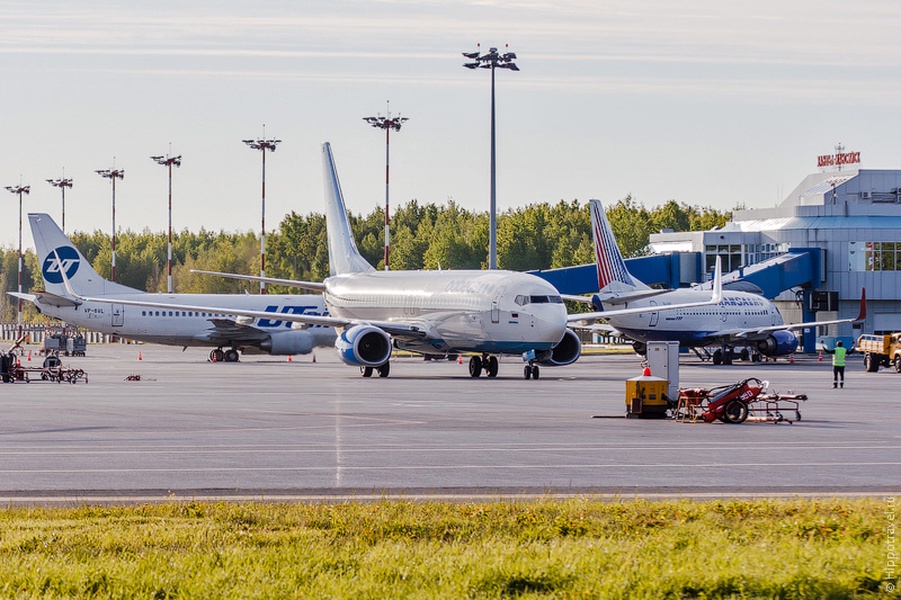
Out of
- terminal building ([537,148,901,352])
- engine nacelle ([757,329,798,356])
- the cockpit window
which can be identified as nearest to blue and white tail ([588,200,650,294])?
engine nacelle ([757,329,798,356])

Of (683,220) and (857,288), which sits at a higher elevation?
(683,220)

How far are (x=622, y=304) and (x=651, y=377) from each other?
142ft

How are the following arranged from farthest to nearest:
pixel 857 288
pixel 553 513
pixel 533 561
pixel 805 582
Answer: pixel 857 288 → pixel 553 513 → pixel 533 561 → pixel 805 582

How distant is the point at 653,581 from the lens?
10.0 m

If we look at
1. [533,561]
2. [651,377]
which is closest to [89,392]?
[651,377]

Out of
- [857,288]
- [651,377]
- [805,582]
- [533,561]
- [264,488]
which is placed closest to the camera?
[805,582]

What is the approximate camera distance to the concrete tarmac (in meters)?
16.8

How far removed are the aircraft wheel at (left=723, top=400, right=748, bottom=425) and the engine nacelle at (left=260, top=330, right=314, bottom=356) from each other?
1817 inches

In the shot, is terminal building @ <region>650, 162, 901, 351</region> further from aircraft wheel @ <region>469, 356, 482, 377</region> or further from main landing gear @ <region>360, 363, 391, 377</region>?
main landing gear @ <region>360, 363, 391, 377</region>

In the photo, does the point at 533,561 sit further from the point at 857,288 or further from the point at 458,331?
the point at 857,288

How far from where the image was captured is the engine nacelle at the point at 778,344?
2923 inches

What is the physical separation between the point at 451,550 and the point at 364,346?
3780 centimetres

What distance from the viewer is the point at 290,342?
72750 mm

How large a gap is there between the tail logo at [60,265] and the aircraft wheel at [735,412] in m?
54.2
